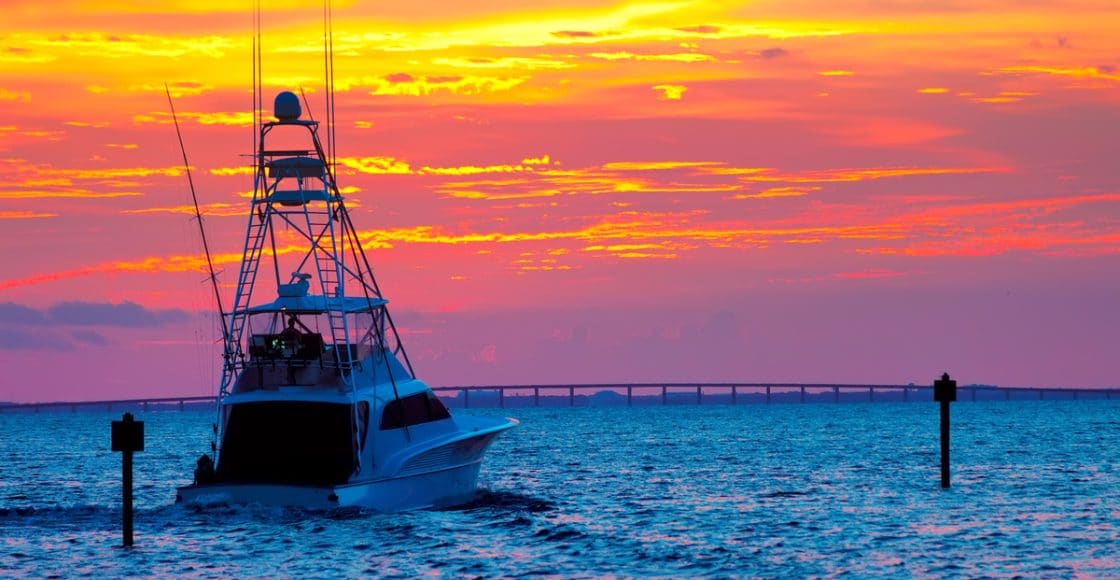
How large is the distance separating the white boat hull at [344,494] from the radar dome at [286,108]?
8.89 metres

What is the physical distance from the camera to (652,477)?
62.0 metres

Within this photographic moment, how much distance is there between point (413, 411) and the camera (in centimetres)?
4059

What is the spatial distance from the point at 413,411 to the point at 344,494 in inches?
184

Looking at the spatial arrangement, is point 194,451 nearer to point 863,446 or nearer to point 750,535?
point 863,446

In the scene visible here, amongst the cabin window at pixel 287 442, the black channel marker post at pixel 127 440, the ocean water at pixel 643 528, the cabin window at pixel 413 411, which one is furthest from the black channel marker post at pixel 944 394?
Result: the black channel marker post at pixel 127 440

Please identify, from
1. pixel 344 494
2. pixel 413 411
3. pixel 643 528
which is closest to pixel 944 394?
pixel 643 528

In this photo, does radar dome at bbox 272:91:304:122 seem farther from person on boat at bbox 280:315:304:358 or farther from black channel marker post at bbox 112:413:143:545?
black channel marker post at bbox 112:413:143:545

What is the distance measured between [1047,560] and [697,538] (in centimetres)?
839

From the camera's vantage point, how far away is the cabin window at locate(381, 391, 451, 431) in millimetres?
39156

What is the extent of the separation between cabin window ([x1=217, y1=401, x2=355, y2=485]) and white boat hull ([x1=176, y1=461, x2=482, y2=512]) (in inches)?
26.2

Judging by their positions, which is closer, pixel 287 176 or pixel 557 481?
pixel 287 176

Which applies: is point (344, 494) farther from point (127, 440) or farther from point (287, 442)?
point (127, 440)

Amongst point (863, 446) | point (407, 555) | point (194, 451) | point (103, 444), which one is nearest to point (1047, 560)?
point (407, 555)

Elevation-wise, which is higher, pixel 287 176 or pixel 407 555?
pixel 287 176
